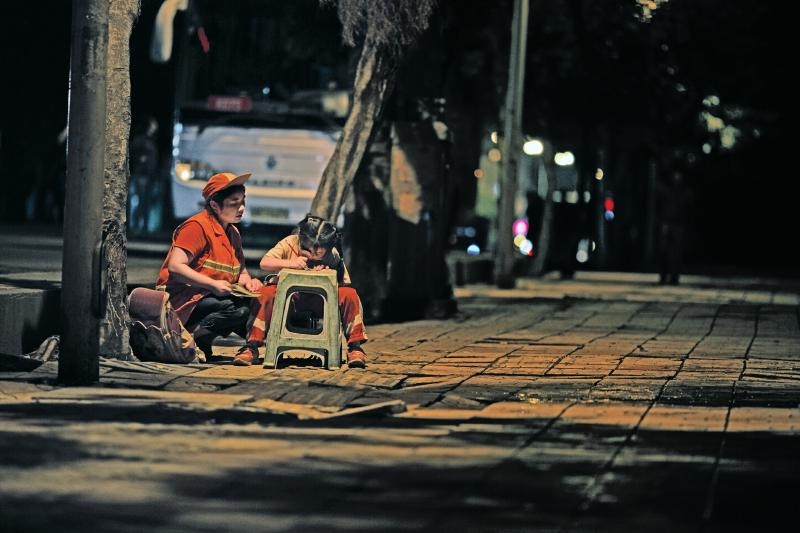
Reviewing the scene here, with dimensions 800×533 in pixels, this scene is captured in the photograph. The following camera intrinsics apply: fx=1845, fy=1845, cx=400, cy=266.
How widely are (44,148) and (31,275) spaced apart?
81.2 feet

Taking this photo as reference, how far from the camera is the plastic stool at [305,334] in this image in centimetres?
1324

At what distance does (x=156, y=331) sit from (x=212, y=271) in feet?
2.43

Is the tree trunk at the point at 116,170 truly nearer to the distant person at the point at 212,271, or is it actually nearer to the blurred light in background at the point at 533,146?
the distant person at the point at 212,271

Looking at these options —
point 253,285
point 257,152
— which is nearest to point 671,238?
point 257,152

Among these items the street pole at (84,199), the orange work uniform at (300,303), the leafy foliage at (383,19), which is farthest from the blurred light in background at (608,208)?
the street pole at (84,199)

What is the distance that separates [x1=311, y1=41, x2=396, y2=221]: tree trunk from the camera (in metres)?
18.3

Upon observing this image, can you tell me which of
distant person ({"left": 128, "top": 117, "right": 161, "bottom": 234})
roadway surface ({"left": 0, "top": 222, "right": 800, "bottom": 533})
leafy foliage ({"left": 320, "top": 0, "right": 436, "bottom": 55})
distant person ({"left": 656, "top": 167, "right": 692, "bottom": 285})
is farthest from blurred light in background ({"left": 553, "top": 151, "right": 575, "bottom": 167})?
roadway surface ({"left": 0, "top": 222, "right": 800, "bottom": 533})

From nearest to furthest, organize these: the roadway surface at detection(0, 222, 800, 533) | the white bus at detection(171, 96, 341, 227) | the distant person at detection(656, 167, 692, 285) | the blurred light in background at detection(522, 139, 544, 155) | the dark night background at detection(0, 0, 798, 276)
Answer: the roadway surface at detection(0, 222, 800, 533) < the white bus at detection(171, 96, 341, 227) < the distant person at detection(656, 167, 692, 285) < the dark night background at detection(0, 0, 798, 276) < the blurred light in background at detection(522, 139, 544, 155)

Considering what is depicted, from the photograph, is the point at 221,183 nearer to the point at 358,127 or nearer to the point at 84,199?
the point at 84,199

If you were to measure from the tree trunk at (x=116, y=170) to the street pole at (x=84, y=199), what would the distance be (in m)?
1.44

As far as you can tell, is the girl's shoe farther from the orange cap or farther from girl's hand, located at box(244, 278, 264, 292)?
the orange cap

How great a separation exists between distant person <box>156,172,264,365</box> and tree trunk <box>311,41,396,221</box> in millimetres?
4178

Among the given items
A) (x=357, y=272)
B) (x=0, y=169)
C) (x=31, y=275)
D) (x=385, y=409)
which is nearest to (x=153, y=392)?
(x=385, y=409)

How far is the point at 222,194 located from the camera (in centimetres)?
1389
